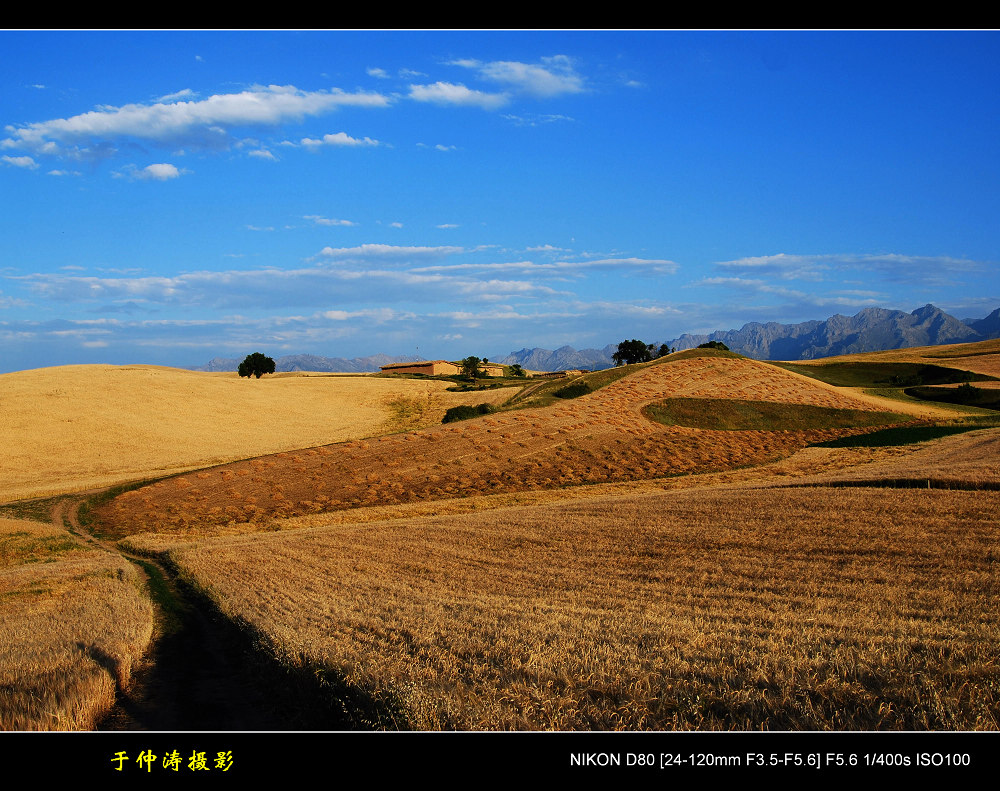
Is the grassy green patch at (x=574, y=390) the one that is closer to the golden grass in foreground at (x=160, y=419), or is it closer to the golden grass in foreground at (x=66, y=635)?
Answer: the golden grass in foreground at (x=160, y=419)

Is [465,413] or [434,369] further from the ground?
[434,369]

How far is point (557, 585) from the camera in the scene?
47.5ft

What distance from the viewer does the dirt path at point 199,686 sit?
26.4 feet

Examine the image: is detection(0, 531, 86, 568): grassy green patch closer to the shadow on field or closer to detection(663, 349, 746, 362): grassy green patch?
the shadow on field

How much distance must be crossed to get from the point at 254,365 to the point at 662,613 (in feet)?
395

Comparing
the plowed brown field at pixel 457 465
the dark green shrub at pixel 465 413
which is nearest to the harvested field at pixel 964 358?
the plowed brown field at pixel 457 465

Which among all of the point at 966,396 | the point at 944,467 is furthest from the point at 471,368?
the point at 944,467

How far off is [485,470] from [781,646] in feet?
108

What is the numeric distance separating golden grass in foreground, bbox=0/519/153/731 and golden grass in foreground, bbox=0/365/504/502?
22.7 m

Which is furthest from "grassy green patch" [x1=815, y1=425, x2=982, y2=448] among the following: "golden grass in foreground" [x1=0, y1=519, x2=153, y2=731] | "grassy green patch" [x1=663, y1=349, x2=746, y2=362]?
"golden grass in foreground" [x1=0, y1=519, x2=153, y2=731]

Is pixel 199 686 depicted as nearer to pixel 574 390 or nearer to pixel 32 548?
pixel 32 548

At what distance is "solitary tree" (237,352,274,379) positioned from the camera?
395 ft
